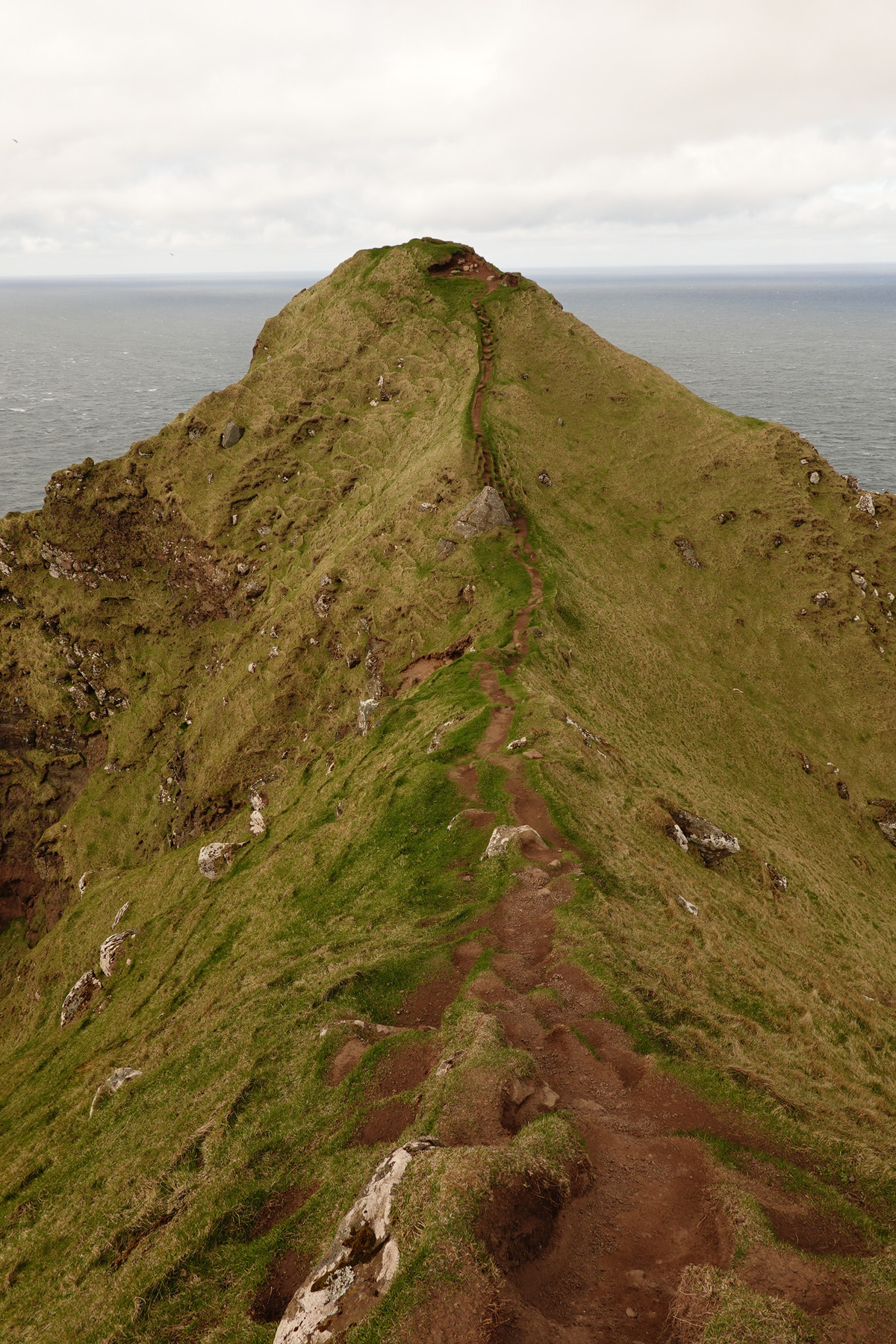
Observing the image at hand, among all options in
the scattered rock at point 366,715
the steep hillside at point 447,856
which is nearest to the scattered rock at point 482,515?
the steep hillside at point 447,856

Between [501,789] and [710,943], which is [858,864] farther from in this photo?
[501,789]

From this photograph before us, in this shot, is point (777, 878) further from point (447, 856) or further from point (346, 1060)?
point (346, 1060)

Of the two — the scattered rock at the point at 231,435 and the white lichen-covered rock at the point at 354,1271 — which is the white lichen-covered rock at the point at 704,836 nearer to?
the white lichen-covered rock at the point at 354,1271

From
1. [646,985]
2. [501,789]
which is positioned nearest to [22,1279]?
[646,985]

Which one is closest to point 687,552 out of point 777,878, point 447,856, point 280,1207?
point 777,878

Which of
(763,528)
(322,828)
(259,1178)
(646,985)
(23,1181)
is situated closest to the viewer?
(259,1178)

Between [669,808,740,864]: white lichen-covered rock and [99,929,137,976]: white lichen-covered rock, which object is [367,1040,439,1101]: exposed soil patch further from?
[99,929,137,976]: white lichen-covered rock

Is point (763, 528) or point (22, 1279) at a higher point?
point (763, 528)
